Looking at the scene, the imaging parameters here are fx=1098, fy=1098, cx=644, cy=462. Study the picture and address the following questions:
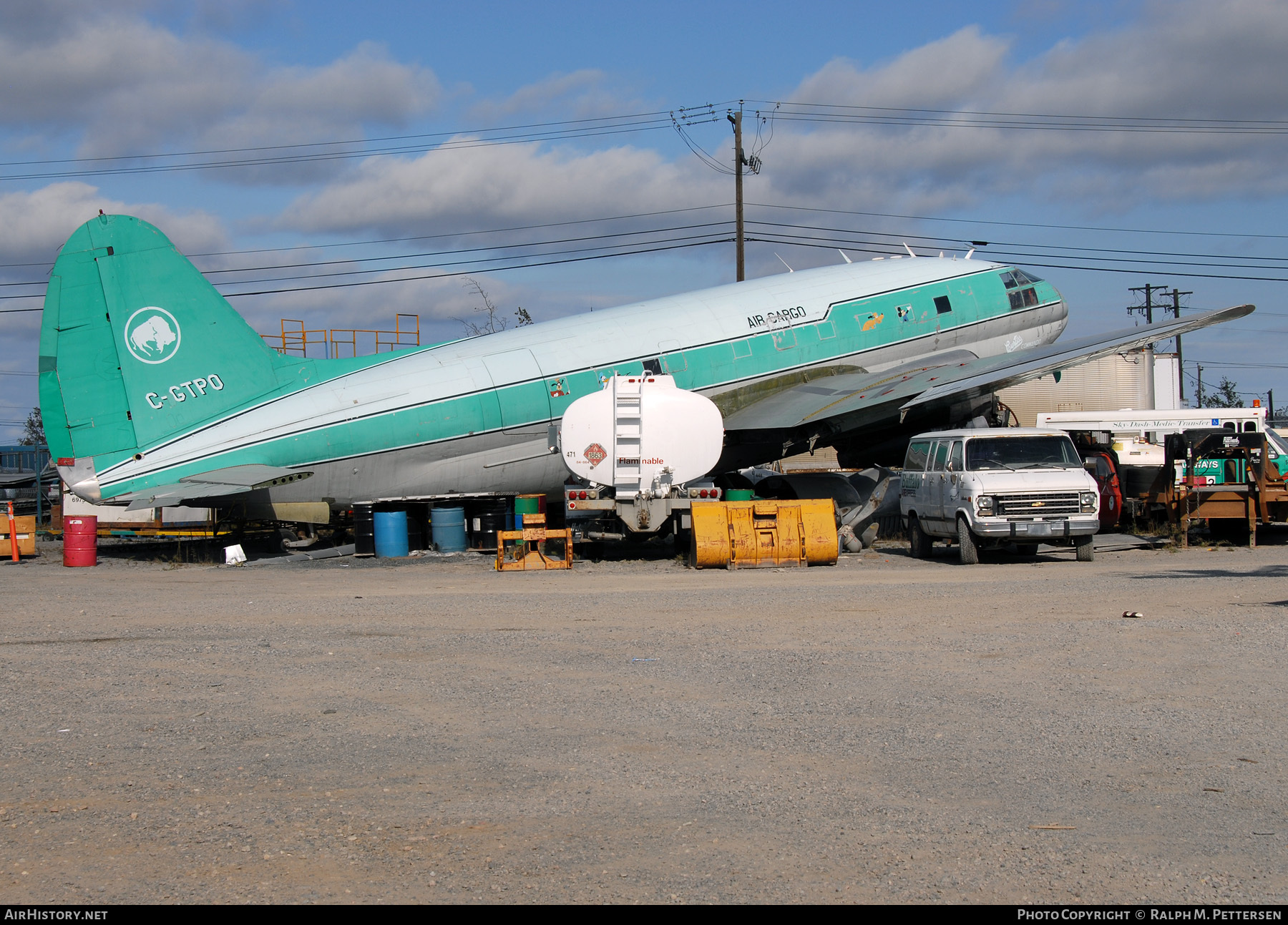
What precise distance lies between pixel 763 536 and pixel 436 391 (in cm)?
672

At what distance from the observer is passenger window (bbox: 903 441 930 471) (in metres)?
19.8

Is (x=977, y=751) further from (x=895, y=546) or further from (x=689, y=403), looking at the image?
(x=895, y=546)

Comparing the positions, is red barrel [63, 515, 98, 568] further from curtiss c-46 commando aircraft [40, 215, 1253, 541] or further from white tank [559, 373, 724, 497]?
white tank [559, 373, 724, 497]

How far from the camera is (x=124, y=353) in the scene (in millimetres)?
19516

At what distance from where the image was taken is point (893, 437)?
25.0m

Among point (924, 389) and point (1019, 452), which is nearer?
point (1019, 452)

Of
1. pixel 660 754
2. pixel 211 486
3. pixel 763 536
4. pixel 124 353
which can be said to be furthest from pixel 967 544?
pixel 124 353

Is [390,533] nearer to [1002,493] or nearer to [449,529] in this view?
[449,529]

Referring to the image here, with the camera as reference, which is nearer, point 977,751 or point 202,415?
point 977,751

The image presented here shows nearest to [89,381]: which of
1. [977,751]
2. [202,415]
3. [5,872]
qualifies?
[202,415]

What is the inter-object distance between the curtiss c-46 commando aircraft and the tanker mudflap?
1593 mm

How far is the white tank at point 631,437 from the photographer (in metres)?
19.5

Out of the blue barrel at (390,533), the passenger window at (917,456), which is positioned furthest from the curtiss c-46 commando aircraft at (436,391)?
the passenger window at (917,456)
